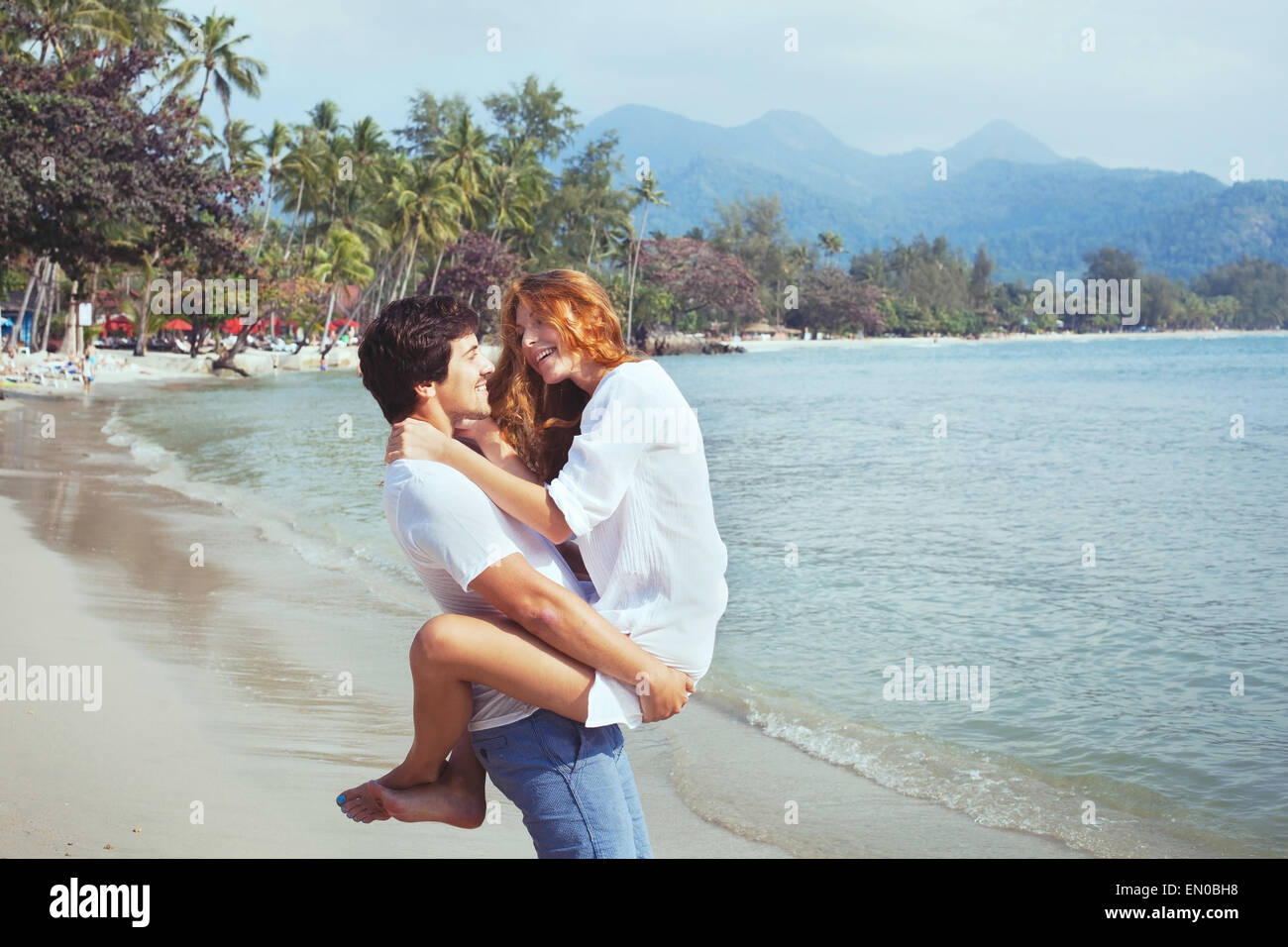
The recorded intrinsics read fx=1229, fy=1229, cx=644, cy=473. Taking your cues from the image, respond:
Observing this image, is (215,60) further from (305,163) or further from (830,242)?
(830,242)

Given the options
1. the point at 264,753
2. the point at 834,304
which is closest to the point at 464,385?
the point at 264,753

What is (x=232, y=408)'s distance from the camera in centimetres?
3281

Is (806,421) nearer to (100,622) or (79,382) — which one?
(79,382)

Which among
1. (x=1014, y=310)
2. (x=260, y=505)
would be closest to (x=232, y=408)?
(x=260, y=505)

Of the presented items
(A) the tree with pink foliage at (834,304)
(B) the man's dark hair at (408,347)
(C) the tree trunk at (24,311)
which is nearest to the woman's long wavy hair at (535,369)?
(B) the man's dark hair at (408,347)

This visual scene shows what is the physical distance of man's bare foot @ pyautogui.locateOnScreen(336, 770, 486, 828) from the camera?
2.55 meters

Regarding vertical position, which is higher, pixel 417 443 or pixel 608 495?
pixel 417 443

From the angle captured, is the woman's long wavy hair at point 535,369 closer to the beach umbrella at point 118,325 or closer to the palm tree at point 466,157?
the palm tree at point 466,157

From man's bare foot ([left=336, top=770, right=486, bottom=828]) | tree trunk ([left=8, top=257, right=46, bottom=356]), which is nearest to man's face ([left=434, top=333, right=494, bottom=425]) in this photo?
man's bare foot ([left=336, top=770, right=486, bottom=828])

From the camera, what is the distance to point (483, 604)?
97.7 inches

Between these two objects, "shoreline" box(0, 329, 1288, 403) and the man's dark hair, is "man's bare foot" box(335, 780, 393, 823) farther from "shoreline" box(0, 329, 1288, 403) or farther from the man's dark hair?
"shoreline" box(0, 329, 1288, 403)

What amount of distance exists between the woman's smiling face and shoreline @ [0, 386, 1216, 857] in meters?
2.36

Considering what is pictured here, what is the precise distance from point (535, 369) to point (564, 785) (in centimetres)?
87
